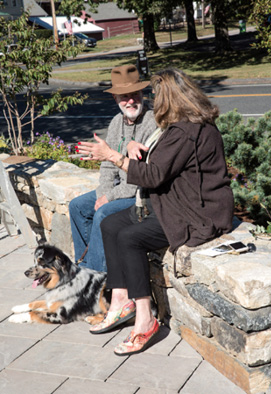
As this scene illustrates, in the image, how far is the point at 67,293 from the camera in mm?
4211

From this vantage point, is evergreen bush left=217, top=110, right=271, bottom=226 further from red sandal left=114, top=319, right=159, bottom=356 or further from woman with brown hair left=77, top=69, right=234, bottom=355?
red sandal left=114, top=319, right=159, bottom=356

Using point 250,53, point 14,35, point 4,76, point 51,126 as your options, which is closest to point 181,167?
point 4,76

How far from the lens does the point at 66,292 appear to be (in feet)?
13.8

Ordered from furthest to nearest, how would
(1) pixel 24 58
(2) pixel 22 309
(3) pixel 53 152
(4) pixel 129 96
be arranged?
1. (3) pixel 53 152
2. (1) pixel 24 58
3. (2) pixel 22 309
4. (4) pixel 129 96

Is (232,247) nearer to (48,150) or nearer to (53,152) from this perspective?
(53,152)

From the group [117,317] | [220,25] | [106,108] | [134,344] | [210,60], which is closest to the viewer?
[134,344]

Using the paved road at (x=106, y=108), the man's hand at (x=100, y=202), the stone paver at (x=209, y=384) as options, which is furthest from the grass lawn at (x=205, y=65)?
the stone paver at (x=209, y=384)

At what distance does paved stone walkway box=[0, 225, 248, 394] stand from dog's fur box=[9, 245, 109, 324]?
0.27 feet

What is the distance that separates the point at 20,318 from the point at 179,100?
2.17 m

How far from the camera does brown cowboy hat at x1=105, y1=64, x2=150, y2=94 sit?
4.21 m

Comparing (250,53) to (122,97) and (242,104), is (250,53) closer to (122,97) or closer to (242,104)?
(242,104)

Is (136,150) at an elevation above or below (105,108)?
above

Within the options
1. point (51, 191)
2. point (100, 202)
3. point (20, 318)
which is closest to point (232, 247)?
point (100, 202)

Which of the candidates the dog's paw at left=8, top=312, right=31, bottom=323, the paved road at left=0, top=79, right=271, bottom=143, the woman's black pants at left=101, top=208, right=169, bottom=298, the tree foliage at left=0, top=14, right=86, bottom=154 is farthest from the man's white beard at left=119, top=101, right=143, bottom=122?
the paved road at left=0, top=79, right=271, bottom=143
